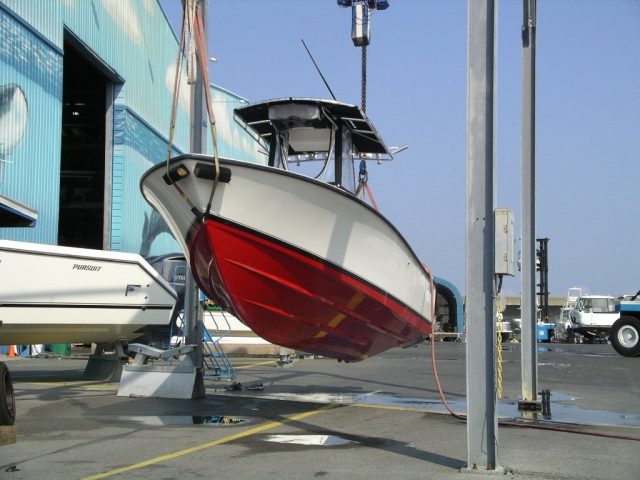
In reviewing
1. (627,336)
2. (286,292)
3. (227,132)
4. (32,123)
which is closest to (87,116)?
(32,123)

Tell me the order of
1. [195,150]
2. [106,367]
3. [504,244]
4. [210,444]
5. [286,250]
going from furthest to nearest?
[106,367] → [195,150] → [286,250] → [210,444] → [504,244]

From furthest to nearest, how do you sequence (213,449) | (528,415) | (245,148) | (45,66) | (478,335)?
(245,148) → (45,66) → (528,415) → (213,449) → (478,335)

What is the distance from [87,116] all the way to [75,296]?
19.1 meters

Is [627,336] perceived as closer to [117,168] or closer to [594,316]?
[594,316]

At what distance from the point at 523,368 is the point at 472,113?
4.31 m

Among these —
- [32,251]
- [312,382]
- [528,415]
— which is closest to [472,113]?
[528,415]

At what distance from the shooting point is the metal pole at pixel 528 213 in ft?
28.8

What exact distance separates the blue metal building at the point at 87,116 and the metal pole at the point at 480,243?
5087 millimetres

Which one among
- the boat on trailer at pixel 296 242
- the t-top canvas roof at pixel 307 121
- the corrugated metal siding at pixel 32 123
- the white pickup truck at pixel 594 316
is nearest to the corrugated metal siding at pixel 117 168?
the corrugated metal siding at pixel 32 123

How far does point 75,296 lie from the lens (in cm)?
1137

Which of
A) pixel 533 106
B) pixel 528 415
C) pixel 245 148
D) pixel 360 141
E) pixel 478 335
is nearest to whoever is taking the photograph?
pixel 478 335

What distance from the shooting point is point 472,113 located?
560 cm

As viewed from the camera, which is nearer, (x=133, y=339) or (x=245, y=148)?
(x=133, y=339)

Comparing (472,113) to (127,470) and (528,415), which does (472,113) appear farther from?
(528,415)
